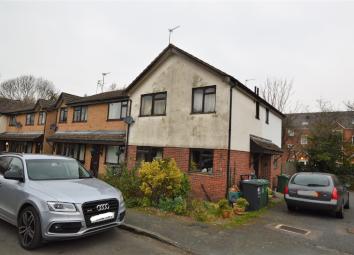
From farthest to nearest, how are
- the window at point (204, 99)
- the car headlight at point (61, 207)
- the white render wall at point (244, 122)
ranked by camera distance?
1. the window at point (204, 99)
2. the white render wall at point (244, 122)
3. the car headlight at point (61, 207)

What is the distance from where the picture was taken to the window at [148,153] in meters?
14.4

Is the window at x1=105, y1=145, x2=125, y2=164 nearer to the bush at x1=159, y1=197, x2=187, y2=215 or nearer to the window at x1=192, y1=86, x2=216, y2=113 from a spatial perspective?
the window at x1=192, y1=86, x2=216, y2=113

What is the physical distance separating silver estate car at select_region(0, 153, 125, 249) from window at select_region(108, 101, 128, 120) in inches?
420

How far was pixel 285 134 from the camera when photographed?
33312 millimetres

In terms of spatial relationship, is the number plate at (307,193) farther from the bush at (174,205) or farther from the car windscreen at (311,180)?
the bush at (174,205)

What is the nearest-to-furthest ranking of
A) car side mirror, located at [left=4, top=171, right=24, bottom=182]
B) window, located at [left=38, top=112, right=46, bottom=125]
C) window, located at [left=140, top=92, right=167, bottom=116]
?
car side mirror, located at [left=4, top=171, right=24, bottom=182] → window, located at [left=140, top=92, right=167, bottom=116] → window, located at [left=38, top=112, right=46, bottom=125]

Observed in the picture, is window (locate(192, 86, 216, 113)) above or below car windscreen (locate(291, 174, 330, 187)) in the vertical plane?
above

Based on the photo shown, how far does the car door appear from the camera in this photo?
588 centimetres

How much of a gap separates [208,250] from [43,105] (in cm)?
2368

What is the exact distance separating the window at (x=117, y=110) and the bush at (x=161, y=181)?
26.2ft

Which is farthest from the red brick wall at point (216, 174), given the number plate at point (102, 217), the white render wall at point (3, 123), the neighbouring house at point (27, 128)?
the white render wall at point (3, 123)

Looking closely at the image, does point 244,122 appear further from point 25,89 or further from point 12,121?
point 25,89

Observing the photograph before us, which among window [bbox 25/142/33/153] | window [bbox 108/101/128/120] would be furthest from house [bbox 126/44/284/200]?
window [bbox 25/142/33/153]

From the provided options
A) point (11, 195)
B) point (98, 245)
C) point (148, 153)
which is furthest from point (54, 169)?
point (148, 153)
